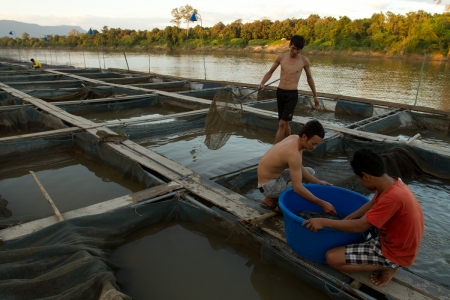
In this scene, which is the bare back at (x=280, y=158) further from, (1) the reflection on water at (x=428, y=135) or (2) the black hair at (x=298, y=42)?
(1) the reflection on water at (x=428, y=135)

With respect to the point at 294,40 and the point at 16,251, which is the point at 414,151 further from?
the point at 16,251

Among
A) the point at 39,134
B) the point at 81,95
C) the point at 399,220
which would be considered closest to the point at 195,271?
the point at 399,220

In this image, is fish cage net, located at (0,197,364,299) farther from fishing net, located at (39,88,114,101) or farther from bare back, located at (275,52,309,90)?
fishing net, located at (39,88,114,101)

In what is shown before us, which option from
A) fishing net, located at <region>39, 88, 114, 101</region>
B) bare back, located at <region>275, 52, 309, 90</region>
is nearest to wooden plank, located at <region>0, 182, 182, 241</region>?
bare back, located at <region>275, 52, 309, 90</region>

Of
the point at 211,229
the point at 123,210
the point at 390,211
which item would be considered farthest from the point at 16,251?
the point at 390,211

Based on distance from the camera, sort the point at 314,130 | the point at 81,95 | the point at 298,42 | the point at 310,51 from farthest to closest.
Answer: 1. the point at 310,51
2. the point at 81,95
3. the point at 298,42
4. the point at 314,130

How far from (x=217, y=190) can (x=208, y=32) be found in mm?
56289

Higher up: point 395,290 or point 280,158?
Answer: point 280,158

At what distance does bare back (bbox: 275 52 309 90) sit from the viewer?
14.4 feet

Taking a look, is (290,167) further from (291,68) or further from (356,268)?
(291,68)

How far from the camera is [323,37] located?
123 ft

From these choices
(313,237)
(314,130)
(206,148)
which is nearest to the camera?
(313,237)

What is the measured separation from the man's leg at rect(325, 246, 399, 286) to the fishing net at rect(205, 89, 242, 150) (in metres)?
2.52

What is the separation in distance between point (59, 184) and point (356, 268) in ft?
12.1
